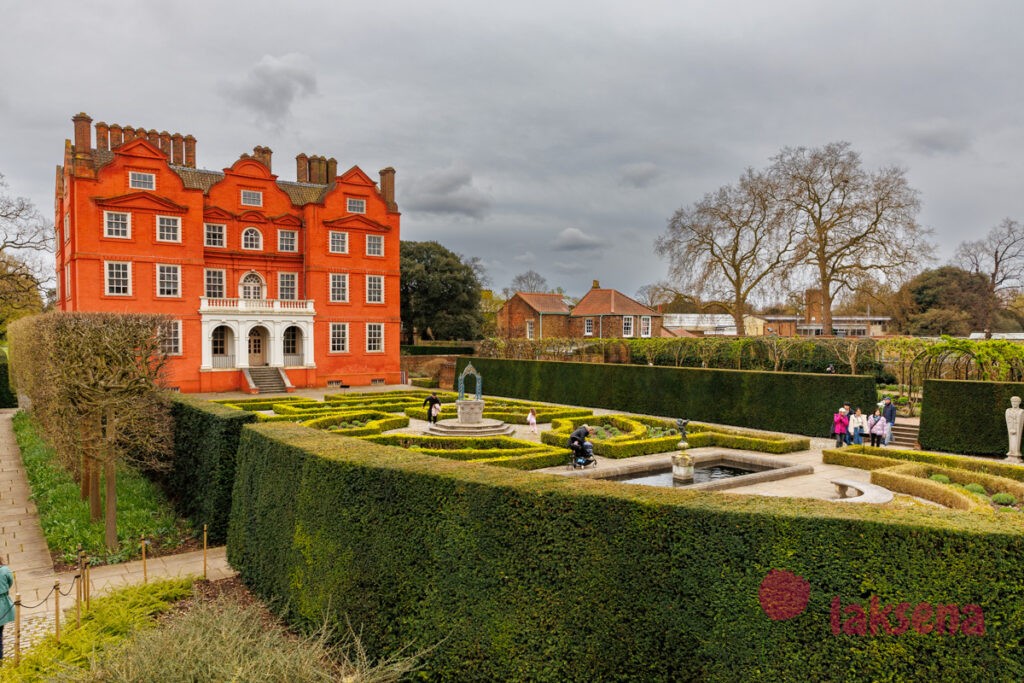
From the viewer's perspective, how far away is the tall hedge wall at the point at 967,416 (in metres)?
17.5

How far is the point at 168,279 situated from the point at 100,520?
75.1 feet

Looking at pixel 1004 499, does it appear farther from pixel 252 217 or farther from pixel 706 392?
pixel 252 217

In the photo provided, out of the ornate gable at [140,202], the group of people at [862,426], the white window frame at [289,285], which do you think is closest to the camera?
the group of people at [862,426]

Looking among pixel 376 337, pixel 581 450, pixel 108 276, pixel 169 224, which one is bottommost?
pixel 581 450

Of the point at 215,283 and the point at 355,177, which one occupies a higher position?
the point at 355,177

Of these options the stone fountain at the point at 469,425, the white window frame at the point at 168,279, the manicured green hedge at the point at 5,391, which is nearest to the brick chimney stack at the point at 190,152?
the white window frame at the point at 168,279

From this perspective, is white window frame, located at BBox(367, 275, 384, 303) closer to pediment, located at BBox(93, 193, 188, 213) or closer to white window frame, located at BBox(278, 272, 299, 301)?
white window frame, located at BBox(278, 272, 299, 301)

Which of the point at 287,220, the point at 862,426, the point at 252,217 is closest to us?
the point at 862,426

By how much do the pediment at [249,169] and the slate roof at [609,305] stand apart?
32859mm

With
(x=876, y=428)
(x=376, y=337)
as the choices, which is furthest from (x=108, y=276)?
(x=876, y=428)

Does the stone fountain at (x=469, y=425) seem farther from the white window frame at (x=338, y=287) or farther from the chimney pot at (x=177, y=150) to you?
the chimney pot at (x=177, y=150)

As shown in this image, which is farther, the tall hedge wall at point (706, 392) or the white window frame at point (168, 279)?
the white window frame at point (168, 279)

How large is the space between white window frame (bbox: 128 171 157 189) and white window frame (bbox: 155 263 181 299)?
3862 millimetres

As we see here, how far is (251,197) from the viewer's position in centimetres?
3584
